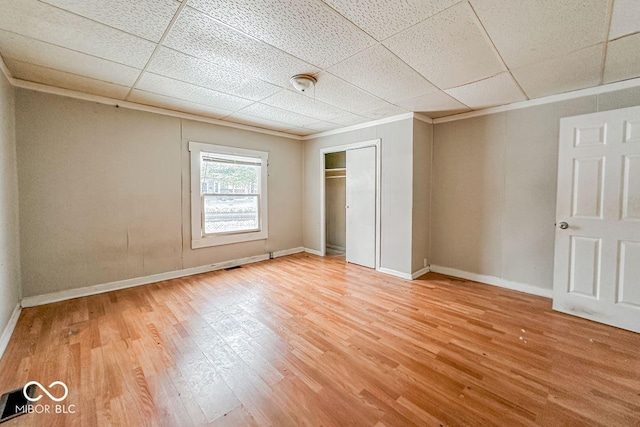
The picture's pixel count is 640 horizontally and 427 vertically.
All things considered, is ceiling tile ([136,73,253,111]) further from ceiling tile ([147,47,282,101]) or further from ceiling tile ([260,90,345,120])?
ceiling tile ([260,90,345,120])

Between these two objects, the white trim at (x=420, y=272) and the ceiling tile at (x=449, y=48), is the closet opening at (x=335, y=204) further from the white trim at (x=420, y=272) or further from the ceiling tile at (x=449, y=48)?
the ceiling tile at (x=449, y=48)

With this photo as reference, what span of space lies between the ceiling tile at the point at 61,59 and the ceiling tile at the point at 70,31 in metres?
0.12

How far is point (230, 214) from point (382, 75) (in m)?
3.29

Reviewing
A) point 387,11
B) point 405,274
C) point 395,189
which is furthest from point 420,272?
point 387,11

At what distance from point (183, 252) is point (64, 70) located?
A: 253 cm

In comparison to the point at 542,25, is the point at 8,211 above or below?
below

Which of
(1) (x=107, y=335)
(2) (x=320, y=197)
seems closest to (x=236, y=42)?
(1) (x=107, y=335)

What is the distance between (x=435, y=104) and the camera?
11.1 ft

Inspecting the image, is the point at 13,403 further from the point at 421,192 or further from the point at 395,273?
the point at 421,192

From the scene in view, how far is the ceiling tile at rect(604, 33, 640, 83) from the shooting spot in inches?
77.4

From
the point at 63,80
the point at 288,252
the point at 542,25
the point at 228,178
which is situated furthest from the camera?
the point at 288,252

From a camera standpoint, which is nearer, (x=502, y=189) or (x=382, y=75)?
(x=382, y=75)

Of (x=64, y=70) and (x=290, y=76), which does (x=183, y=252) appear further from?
(x=290, y=76)
